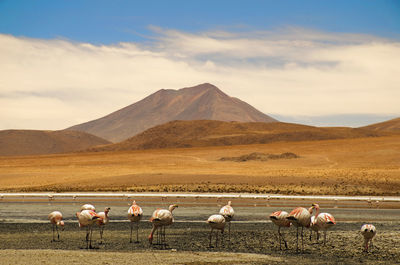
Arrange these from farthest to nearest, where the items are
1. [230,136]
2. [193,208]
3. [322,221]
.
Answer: [230,136]
[193,208]
[322,221]

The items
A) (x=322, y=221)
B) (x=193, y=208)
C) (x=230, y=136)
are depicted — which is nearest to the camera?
(x=322, y=221)

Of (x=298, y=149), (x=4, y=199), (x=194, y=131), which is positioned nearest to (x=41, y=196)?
(x=4, y=199)

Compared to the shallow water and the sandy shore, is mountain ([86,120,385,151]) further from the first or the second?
the sandy shore

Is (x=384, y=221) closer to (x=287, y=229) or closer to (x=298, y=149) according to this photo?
(x=287, y=229)

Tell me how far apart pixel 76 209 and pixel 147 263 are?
57.7ft

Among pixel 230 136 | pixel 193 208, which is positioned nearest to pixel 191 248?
pixel 193 208

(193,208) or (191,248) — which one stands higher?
(193,208)

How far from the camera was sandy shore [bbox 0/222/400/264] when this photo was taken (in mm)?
16266

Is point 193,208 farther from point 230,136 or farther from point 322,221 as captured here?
point 230,136

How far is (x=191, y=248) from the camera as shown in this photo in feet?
60.8

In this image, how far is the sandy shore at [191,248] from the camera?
1627 cm

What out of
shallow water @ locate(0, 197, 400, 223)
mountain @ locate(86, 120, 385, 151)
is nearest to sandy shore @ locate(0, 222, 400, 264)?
shallow water @ locate(0, 197, 400, 223)

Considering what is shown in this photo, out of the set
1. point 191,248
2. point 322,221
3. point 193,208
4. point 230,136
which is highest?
point 230,136

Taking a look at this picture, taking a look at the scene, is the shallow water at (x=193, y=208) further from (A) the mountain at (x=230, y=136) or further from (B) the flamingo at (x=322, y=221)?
(A) the mountain at (x=230, y=136)
